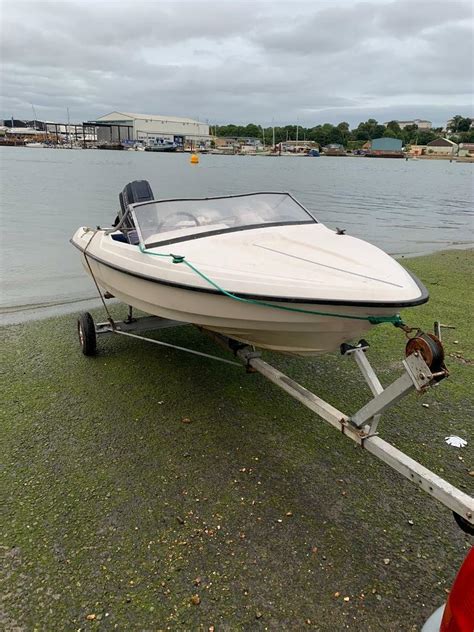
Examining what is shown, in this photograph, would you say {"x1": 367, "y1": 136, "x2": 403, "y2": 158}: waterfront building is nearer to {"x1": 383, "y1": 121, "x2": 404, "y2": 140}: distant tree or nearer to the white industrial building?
{"x1": 383, "y1": 121, "x2": 404, "y2": 140}: distant tree

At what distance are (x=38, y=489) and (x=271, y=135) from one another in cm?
17673

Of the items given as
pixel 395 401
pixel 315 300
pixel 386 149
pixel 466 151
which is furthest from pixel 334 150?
pixel 395 401

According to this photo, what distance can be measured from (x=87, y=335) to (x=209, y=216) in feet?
5.73

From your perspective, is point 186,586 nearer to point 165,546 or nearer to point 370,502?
point 165,546

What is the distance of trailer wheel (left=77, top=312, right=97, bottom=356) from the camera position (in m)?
4.95

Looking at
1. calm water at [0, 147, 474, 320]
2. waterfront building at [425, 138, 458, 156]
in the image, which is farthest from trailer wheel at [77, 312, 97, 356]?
waterfront building at [425, 138, 458, 156]

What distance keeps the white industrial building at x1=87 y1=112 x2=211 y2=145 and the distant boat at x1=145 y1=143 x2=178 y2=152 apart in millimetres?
5651

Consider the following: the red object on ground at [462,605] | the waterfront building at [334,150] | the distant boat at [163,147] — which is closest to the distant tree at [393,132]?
the waterfront building at [334,150]

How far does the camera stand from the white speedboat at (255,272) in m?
2.96

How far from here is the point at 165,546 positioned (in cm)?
264

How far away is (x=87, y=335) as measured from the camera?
195 inches

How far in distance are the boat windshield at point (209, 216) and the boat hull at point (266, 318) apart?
569 millimetres

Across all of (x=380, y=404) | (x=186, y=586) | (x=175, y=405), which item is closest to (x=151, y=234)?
(x=175, y=405)

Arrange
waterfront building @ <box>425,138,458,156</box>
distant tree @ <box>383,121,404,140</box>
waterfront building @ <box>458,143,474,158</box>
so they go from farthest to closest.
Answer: distant tree @ <box>383,121,404,140</box>
waterfront building @ <box>425,138,458,156</box>
waterfront building @ <box>458,143,474,158</box>
